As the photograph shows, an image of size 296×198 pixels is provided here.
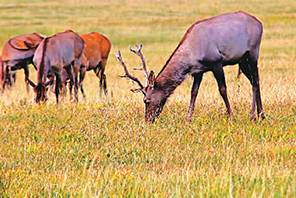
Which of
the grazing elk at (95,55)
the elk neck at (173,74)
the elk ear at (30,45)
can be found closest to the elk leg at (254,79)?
the elk neck at (173,74)

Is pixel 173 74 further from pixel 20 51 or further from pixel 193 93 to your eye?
pixel 20 51

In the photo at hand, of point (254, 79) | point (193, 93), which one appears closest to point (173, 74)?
point (193, 93)

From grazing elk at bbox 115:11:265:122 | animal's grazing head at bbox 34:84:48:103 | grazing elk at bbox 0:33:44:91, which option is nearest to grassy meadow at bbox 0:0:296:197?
grazing elk at bbox 115:11:265:122

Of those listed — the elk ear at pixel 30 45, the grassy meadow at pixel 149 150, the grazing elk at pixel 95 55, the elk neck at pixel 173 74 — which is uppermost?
the elk neck at pixel 173 74

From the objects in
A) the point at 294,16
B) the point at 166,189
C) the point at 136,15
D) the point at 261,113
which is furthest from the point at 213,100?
the point at 136,15

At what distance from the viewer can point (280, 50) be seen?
25219mm

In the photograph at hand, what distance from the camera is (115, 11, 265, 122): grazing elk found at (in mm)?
8602

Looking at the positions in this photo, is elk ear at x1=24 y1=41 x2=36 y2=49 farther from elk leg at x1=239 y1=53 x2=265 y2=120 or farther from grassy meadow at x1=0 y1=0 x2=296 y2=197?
elk leg at x1=239 y1=53 x2=265 y2=120

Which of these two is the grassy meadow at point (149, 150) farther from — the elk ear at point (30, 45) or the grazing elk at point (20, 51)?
the grazing elk at point (20, 51)

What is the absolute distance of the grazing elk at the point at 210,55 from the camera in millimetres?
8602

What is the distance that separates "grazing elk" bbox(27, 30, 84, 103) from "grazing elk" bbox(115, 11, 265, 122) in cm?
336

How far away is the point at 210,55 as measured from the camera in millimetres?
8555

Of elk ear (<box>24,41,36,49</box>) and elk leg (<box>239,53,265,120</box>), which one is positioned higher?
elk leg (<box>239,53,265,120</box>)

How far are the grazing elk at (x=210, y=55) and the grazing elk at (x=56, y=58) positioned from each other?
336cm
